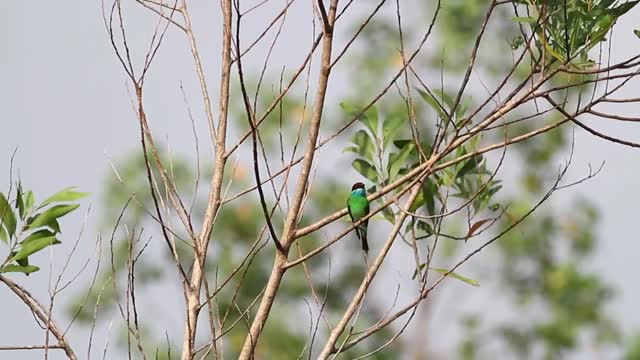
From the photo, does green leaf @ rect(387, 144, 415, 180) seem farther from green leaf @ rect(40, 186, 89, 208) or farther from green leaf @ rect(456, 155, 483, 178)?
green leaf @ rect(40, 186, 89, 208)

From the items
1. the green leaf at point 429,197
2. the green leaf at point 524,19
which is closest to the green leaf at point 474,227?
the green leaf at point 429,197

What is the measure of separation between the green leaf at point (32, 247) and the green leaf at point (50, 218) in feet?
0.14

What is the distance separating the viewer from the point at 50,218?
229 centimetres

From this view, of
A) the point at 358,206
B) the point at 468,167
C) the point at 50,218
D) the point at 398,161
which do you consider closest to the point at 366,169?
the point at 398,161

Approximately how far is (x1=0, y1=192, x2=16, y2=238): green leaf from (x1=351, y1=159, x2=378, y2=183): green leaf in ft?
2.61

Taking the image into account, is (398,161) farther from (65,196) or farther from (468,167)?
(65,196)

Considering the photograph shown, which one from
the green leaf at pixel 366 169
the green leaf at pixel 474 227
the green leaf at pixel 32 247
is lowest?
the green leaf at pixel 32 247

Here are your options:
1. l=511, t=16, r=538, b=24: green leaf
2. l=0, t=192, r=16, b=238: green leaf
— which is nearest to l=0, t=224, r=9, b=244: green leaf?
l=0, t=192, r=16, b=238: green leaf

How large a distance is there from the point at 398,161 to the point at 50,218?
2.58 feet

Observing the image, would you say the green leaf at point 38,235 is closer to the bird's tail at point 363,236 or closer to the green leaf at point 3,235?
the green leaf at point 3,235

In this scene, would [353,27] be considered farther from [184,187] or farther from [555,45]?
[555,45]

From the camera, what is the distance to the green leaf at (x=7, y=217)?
227 cm

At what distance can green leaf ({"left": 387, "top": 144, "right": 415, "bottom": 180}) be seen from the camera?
2498mm

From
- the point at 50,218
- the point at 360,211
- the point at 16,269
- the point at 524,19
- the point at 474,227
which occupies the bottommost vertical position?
the point at 16,269
